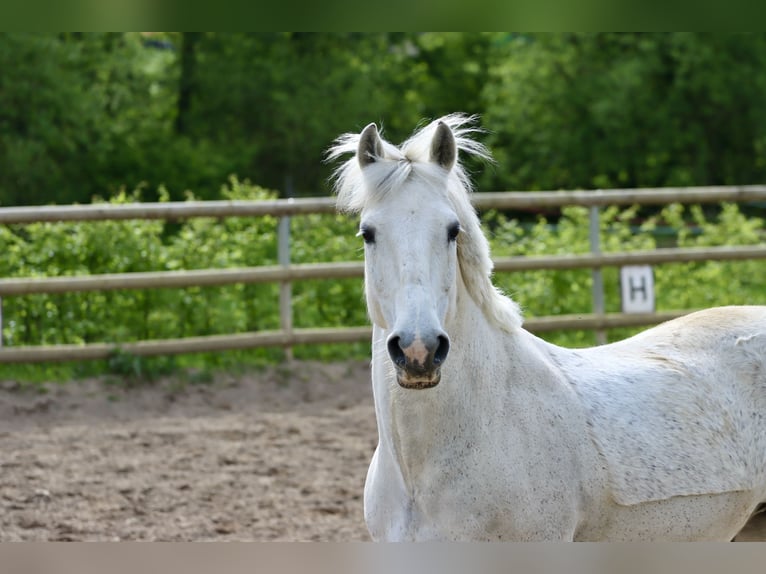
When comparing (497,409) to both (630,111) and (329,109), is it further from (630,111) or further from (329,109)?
(630,111)

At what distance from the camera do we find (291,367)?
731 centimetres

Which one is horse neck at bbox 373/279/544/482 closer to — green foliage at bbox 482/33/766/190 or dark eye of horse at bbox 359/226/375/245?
dark eye of horse at bbox 359/226/375/245

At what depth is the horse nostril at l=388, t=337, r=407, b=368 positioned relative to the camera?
1989 millimetres

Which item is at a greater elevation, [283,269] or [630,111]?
[630,111]

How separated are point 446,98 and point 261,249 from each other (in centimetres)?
1939

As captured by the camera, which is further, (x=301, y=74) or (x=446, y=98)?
(x=446, y=98)

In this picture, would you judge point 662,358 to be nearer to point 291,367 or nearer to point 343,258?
point 291,367

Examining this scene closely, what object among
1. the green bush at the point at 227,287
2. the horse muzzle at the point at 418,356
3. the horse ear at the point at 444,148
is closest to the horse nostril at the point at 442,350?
the horse muzzle at the point at 418,356

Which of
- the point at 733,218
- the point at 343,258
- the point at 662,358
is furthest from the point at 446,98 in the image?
the point at 662,358

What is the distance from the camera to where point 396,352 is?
2.01 m

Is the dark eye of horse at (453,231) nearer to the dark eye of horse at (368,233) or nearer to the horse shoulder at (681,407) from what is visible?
the dark eye of horse at (368,233)

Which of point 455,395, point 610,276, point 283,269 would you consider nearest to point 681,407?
point 455,395

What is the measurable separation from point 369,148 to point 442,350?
0.63m

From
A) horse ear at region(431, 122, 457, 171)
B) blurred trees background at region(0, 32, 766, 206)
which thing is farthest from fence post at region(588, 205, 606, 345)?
blurred trees background at region(0, 32, 766, 206)
